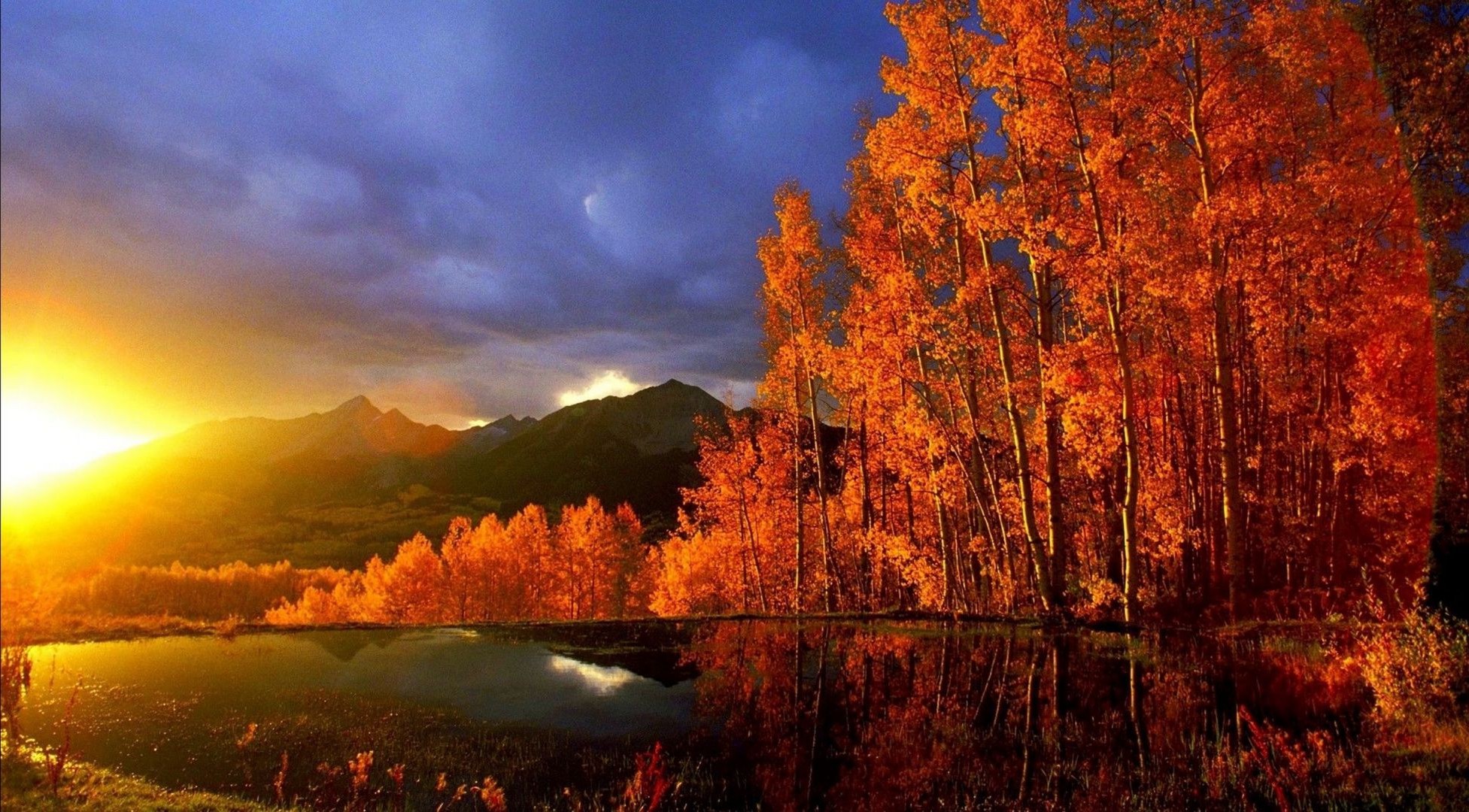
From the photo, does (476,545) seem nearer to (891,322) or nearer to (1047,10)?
(891,322)

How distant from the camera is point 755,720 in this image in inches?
373

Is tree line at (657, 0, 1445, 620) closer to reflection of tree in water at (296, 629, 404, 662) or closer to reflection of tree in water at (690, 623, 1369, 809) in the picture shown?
reflection of tree in water at (690, 623, 1369, 809)

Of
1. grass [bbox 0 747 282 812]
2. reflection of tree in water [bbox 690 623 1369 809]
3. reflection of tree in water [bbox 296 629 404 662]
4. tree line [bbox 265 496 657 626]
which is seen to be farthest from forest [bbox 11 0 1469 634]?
tree line [bbox 265 496 657 626]

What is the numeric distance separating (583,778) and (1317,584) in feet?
58.4

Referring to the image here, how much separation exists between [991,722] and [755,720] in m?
3.16

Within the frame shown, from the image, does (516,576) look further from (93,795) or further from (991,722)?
(991,722)

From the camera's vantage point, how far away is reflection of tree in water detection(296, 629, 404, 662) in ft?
50.2

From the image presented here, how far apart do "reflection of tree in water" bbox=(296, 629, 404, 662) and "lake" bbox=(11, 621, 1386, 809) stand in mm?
284

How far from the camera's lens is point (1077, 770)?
7.10 m

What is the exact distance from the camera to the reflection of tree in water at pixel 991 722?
673 cm

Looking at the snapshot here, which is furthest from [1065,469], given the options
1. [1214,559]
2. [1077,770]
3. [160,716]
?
[160,716]

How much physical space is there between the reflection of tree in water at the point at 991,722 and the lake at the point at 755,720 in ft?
0.13

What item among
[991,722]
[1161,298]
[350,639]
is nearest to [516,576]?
[350,639]

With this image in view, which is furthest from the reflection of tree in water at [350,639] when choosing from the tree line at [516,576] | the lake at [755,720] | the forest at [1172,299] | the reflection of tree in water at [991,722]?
the tree line at [516,576]
